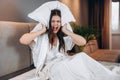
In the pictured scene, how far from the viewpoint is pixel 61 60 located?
170 centimetres

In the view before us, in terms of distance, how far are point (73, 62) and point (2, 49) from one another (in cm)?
70

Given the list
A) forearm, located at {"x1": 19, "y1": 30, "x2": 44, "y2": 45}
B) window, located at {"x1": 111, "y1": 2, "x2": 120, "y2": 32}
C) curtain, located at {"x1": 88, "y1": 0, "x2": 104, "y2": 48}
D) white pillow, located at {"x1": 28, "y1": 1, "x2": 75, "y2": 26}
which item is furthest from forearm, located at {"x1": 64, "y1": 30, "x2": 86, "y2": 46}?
window, located at {"x1": 111, "y1": 2, "x2": 120, "y2": 32}

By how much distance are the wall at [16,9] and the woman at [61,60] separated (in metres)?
0.44

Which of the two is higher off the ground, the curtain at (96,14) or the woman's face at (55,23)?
the curtain at (96,14)

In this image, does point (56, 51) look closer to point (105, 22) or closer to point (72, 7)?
point (72, 7)

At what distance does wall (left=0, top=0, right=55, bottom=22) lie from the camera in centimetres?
194

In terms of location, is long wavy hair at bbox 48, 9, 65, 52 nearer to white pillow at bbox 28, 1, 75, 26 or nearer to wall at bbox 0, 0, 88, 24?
white pillow at bbox 28, 1, 75, 26

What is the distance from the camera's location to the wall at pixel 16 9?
194cm

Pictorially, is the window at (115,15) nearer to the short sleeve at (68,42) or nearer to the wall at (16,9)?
the wall at (16,9)

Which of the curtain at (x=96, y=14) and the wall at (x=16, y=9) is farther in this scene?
the curtain at (x=96, y=14)

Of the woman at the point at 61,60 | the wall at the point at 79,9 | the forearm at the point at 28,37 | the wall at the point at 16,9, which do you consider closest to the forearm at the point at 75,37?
the woman at the point at 61,60

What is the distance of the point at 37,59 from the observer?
1.82m

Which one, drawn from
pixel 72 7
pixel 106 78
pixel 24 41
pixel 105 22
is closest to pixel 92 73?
pixel 106 78

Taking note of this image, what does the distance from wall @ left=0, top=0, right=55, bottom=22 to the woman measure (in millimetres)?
439
